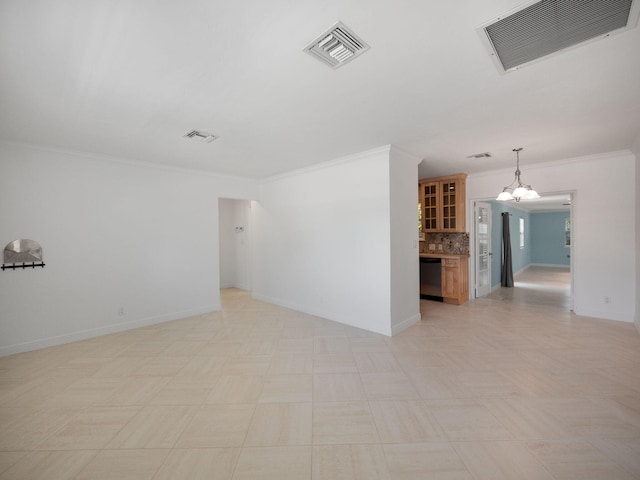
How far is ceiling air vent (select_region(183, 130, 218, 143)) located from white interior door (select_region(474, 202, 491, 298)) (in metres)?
5.35

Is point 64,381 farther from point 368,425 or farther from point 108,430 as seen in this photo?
point 368,425

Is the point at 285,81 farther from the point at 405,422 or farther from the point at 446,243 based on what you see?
the point at 446,243

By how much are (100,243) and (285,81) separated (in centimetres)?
379

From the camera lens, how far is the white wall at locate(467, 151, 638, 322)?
4.36 m

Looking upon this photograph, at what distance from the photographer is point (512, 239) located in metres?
9.18

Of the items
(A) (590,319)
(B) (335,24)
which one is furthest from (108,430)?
(A) (590,319)

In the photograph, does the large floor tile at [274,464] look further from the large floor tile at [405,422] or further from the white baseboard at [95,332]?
the white baseboard at [95,332]

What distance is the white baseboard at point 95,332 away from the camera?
11.5 feet

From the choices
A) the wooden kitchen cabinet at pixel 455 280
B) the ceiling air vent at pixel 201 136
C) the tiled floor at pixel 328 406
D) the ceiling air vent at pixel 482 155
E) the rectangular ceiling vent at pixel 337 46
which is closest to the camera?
the rectangular ceiling vent at pixel 337 46

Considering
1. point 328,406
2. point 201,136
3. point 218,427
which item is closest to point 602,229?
point 328,406

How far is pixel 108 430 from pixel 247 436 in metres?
1.07

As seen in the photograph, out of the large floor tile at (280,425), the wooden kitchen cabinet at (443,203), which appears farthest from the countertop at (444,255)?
the large floor tile at (280,425)

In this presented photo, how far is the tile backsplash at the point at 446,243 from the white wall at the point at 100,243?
4.64m

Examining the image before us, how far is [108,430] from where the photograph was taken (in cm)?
211
